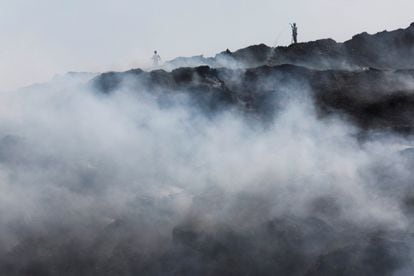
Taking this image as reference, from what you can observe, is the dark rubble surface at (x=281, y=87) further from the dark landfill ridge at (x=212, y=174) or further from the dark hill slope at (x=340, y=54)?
the dark hill slope at (x=340, y=54)

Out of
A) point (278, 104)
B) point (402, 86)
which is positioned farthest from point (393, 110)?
point (278, 104)

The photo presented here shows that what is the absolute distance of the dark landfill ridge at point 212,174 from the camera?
41.5ft

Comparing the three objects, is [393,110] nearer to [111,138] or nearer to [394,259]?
[394,259]

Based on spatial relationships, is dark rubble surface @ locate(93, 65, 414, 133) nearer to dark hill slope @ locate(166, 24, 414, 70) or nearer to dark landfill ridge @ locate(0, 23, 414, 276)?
dark landfill ridge @ locate(0, 23, 414, 276)

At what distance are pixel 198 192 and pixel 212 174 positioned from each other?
69 cm

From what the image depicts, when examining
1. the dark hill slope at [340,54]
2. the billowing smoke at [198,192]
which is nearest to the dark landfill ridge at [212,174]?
the billowing smoke at [198,192]

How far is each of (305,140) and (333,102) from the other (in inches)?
130

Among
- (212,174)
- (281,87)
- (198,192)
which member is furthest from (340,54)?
(198,192)

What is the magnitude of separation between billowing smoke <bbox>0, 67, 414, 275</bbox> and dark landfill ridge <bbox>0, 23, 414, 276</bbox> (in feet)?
0.12

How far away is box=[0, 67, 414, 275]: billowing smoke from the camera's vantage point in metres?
12.5

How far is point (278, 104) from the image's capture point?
738 inches

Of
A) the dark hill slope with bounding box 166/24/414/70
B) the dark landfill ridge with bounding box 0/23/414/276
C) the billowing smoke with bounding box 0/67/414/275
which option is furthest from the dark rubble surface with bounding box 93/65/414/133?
the dark hill slope with bounding box 166/24/414/70

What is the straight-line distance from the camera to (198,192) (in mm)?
14945

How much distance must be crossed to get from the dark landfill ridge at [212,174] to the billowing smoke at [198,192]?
0.12 ft
